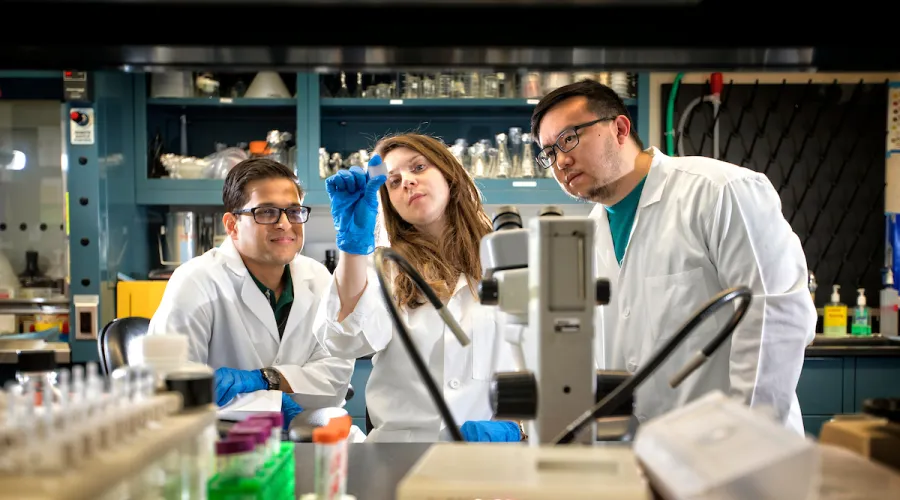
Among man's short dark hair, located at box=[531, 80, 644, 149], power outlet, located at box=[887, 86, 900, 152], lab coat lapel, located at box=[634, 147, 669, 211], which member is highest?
power outlet, located at box=[887, 86, 900, 152]

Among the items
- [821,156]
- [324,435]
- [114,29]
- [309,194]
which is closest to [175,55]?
[114,29]

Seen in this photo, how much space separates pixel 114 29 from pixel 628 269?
1.35 metres

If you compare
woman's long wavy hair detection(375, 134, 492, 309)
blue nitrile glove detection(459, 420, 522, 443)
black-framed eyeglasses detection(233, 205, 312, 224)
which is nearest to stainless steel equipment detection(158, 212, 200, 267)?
black-framed eyeglasses detection(233, 205, 312, 224)

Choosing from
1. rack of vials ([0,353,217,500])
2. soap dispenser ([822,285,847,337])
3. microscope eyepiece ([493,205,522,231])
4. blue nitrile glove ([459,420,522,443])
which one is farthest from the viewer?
soap dispenser ([822,285,847,337])

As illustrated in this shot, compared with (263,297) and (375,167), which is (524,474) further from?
(263,297)

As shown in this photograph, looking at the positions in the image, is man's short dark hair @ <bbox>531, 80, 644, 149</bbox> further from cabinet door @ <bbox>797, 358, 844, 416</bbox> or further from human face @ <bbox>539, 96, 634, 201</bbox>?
cabinet door @ <bbox>797, 358, 844, 416</bbox>

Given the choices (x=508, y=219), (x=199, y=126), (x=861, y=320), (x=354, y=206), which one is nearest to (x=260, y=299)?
(x=354, y=206)

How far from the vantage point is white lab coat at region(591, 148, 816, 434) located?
1.56 meters

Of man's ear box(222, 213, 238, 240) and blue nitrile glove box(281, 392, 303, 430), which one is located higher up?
man's ear box(222, 213, 238, 240)

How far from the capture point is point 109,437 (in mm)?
630

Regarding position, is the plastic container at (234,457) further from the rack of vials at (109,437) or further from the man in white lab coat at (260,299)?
the man in white lab coat at (260,299)

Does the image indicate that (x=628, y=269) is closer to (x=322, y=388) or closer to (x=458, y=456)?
(x=322, y=388)

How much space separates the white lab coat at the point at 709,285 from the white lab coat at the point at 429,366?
0.98ft

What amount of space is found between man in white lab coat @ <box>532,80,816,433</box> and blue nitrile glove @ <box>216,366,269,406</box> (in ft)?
3.05
